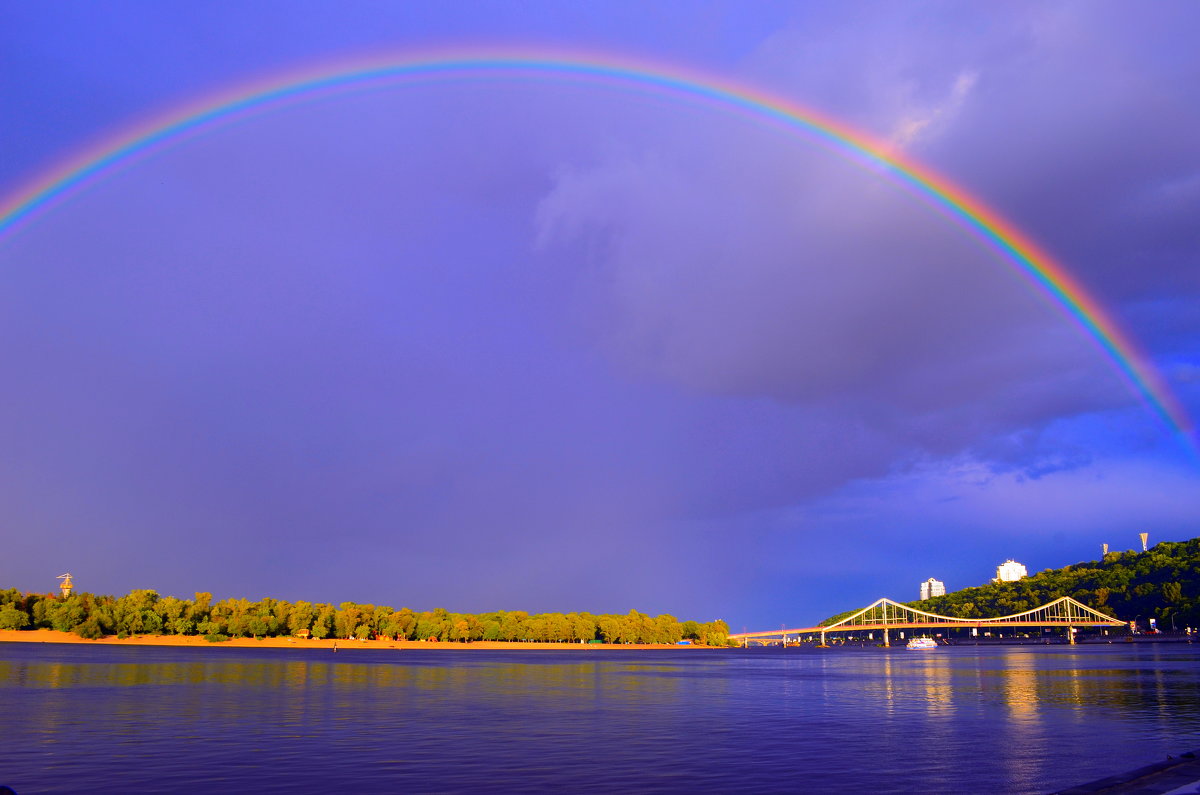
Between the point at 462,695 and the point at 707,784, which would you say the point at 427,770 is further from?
the point at 462,695

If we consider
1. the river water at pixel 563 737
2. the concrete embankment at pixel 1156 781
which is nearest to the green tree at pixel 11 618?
the river water at pixel 563 737

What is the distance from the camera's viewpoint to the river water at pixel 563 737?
27016mm

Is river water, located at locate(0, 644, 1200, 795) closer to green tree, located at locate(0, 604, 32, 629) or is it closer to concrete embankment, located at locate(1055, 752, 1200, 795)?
concrete embankment, located at locate(1055, 752, 1200, 795)

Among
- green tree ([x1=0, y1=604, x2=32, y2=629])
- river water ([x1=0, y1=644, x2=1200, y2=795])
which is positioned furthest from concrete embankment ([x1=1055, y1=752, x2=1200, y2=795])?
green tree ([x1=0, y1=604, x2=32, y2=629])

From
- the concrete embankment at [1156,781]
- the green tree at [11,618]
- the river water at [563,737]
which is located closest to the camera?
the concrete embankment at [1156,781]

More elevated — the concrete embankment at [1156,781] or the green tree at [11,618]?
the concrete embankment at [1156,781]

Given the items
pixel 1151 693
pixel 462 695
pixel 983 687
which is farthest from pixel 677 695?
pixel 1151 693

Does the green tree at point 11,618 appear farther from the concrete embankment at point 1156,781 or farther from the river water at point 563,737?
the concrete embankment at point 1156,781

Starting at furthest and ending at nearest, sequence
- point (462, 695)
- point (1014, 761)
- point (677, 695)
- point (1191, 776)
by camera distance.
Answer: point (677, 695) → point (462, 695) → point (1014, 761) → point (1191, 776)

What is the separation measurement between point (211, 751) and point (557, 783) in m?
14.3

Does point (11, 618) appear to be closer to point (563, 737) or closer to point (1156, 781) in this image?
point (563, 737)

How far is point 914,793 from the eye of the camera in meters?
25.3

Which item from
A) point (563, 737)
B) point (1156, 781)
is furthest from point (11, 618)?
point (1156, 781)

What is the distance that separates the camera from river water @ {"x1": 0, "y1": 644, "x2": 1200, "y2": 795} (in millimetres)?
27016
